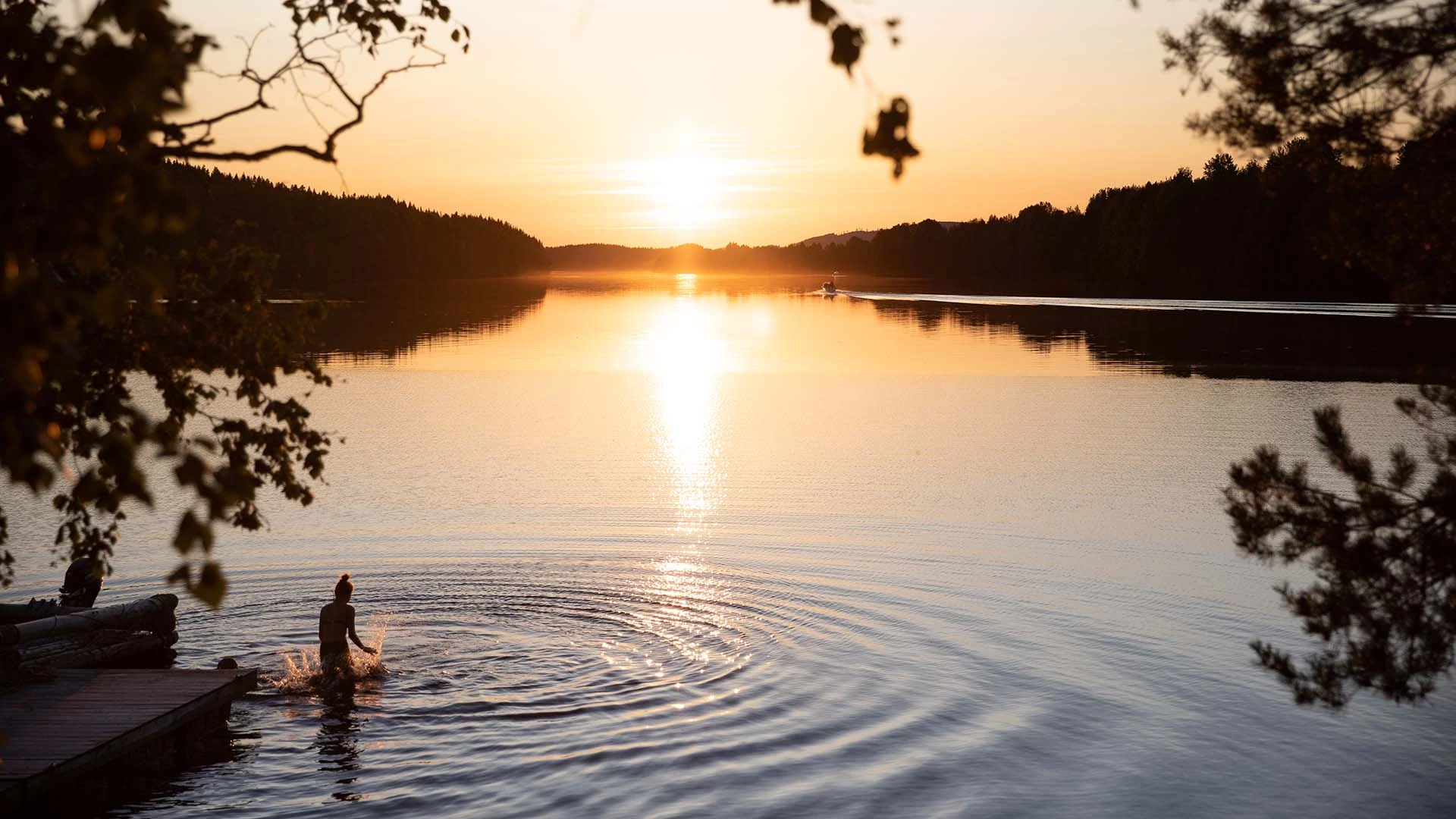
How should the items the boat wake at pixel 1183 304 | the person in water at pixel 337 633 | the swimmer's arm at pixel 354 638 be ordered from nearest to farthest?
the person in water at pixel 337 633 < the swimmer's arm at pixel 354 638 < the boat wake at pixel 1183 304

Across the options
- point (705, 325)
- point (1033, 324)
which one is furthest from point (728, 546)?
point (705, 325)

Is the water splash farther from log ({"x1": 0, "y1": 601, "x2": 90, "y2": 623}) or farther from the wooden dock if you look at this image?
log ({"x1": 0, "y1": 601, "x2": 90, "y2": 623})

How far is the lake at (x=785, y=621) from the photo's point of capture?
17.1 m

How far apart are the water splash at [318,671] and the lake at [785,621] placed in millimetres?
221

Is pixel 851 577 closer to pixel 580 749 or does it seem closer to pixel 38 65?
pixel 580 749

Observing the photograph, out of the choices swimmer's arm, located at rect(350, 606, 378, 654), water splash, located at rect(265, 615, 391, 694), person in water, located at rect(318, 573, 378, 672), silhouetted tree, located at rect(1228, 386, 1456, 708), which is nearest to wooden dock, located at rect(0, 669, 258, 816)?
water splash, located at rect(265, 615, 391, 694)

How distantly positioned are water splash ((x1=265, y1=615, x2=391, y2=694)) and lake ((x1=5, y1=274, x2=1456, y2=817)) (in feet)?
0.73

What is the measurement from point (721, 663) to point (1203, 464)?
80.1 feet

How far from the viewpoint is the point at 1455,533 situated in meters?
12.6

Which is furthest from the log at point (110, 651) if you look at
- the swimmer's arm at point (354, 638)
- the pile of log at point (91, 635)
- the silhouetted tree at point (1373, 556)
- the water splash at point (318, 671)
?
the silhouetted tree at point (1373, 556)

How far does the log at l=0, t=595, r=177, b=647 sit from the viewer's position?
66.1 ft

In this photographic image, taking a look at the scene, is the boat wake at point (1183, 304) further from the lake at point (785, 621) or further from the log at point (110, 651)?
the log at point (110, 651)

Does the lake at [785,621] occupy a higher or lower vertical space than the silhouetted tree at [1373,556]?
lower

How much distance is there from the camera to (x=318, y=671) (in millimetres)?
21516
